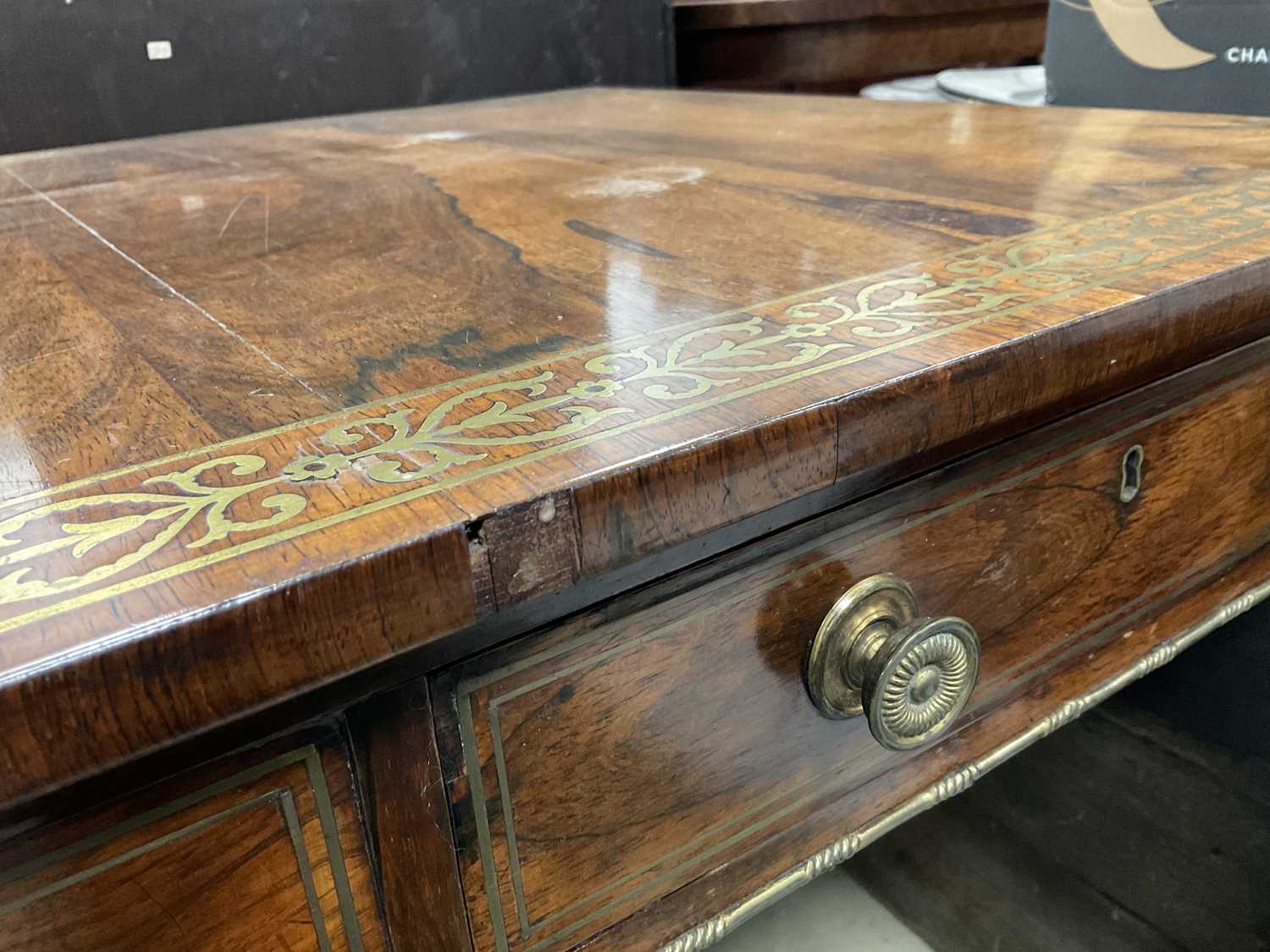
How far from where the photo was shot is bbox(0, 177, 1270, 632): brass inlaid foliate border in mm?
251

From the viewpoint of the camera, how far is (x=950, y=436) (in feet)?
1.12

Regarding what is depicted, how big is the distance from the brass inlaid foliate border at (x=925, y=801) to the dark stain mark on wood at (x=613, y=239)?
0.27 metres

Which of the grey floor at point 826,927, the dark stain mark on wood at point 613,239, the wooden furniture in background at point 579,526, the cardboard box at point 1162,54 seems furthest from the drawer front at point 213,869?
the cardboard box at point 1162,54

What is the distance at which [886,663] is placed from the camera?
347 mm

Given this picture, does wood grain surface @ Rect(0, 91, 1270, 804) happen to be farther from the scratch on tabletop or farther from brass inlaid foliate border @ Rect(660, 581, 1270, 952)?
brass inlaid foliate border @ Rect(660, 581, 1270, 952)

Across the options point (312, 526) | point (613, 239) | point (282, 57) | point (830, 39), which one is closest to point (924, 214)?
point (613, 239)

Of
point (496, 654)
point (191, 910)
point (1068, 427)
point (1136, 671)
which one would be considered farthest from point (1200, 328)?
point (191, 910)

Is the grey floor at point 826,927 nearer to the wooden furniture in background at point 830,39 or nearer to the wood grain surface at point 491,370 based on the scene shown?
the wood grain surface at point 491,370

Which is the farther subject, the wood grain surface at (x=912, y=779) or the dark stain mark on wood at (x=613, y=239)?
the dark stain mark on wood at (x=613, y=239)

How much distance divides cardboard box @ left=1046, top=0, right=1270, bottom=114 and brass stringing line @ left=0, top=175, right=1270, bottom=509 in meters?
0.37

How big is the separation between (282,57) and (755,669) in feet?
4.14

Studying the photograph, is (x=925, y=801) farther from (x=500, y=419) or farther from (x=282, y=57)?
(x=282, y=57)

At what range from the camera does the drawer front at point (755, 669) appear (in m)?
0.32

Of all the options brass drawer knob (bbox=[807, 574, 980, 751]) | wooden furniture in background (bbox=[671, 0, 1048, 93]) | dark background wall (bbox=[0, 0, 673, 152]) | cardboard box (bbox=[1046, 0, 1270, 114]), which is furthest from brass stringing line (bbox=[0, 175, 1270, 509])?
wooden furniture in background (bbox=[671, 0, 1048, 93])
